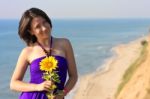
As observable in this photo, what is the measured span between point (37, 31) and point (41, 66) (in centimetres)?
35

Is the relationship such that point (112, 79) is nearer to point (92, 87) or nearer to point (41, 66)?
point (92, 87)

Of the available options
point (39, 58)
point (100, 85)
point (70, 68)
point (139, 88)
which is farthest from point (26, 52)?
point (100, 85)

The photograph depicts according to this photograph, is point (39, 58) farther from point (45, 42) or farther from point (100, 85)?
point (100, 85)

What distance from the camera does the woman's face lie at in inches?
131

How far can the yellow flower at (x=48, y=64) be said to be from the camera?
120 inches

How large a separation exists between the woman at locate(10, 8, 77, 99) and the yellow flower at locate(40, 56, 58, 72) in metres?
0.10

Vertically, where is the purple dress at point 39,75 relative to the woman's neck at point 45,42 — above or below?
below

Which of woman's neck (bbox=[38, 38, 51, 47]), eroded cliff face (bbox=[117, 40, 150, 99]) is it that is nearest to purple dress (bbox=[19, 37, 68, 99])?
woman's neck (bbox=[38, 38, 51, 47])

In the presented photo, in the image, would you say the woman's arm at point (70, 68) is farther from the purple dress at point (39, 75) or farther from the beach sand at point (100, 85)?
the beach sand at point (100, 85)

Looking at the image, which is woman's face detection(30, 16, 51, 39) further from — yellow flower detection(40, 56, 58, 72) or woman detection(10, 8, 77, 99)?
yellow flower detection(40, 56, 58, 72)

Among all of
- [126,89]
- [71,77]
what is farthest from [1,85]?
[71,77]

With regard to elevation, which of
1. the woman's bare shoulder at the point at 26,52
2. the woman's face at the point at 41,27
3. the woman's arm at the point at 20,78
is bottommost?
the woman's arm at the point at 20,78

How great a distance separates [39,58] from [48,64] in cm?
26

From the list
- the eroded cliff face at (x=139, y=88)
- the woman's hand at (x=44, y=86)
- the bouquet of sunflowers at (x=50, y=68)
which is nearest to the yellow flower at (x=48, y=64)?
the bouquet of sunflowers at (x=50, y=68)
